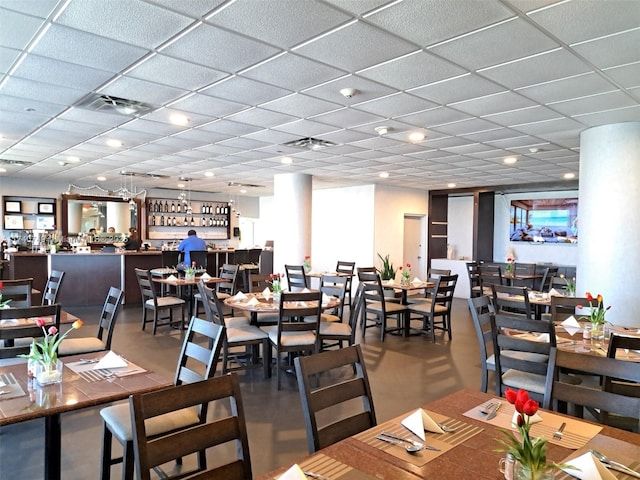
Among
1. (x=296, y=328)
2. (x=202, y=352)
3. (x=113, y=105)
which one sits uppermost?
(x=113, y=105)

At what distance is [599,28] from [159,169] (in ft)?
28.0

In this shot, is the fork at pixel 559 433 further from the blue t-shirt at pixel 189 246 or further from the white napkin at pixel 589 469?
the blue t-shirt at pixel 189 246

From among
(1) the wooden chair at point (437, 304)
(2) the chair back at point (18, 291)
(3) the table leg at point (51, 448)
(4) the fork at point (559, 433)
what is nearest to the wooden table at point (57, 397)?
(3) the table leg at point (51, 448)

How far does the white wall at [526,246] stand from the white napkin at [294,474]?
11.4m

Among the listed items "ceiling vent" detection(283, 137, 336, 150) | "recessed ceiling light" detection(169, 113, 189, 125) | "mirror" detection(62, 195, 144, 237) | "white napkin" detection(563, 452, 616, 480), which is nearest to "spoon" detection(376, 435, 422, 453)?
"white napkin" detection(563, 452, 616, 480)

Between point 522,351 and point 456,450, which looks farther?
point 522,351

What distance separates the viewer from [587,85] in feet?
13.0

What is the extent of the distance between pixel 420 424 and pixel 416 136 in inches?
191

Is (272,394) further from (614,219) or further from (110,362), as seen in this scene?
(614,219)

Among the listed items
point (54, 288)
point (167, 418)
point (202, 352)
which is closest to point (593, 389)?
point (202, 352)

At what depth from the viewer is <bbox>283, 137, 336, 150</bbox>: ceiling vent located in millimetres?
6469

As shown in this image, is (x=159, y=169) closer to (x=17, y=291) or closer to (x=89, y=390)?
(x=17, y=291)

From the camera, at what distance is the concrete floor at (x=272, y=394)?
9.93 feet

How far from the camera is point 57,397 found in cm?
218
